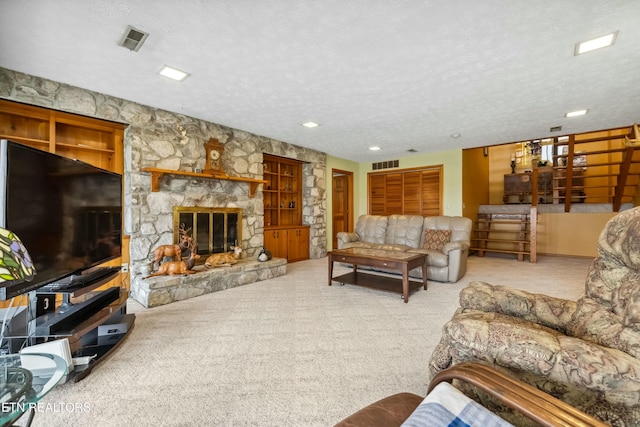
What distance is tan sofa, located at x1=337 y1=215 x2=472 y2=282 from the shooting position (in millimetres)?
4137

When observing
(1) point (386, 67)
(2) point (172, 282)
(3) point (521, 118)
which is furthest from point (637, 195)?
(2) point (172, 282)

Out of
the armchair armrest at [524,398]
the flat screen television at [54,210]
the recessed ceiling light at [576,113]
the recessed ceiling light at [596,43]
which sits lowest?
the armchair armrest at [524,398]

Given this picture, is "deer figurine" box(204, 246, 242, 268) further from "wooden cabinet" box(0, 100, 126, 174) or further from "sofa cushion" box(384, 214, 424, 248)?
"sofa cushion" box(384, 214, 424, 248)

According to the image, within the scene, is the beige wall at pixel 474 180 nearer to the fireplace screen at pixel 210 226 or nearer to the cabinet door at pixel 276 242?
the cabinet door at pixel 276 242

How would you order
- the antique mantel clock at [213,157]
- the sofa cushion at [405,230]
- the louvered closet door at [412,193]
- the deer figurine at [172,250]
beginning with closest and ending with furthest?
the deer figurine at [172,250] → the antique mantel clock at [213,157] → the sofa cushion at [405,230] → the louvered closet door at [412,193]

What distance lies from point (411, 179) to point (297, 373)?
5.92 meters

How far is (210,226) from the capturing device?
13.6ft

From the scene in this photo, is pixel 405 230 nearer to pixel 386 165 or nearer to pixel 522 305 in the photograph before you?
pixel 386 165

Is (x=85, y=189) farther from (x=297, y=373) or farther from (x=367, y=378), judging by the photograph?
(x=367, y=378)

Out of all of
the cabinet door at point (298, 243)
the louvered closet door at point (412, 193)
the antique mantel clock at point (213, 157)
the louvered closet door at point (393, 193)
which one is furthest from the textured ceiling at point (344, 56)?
the louvered closet door at point (393, 193)

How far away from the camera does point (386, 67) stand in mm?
2559

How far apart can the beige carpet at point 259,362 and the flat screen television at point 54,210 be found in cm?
76

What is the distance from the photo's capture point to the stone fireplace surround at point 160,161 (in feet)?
9.64

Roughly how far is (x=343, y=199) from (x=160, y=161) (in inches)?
185
